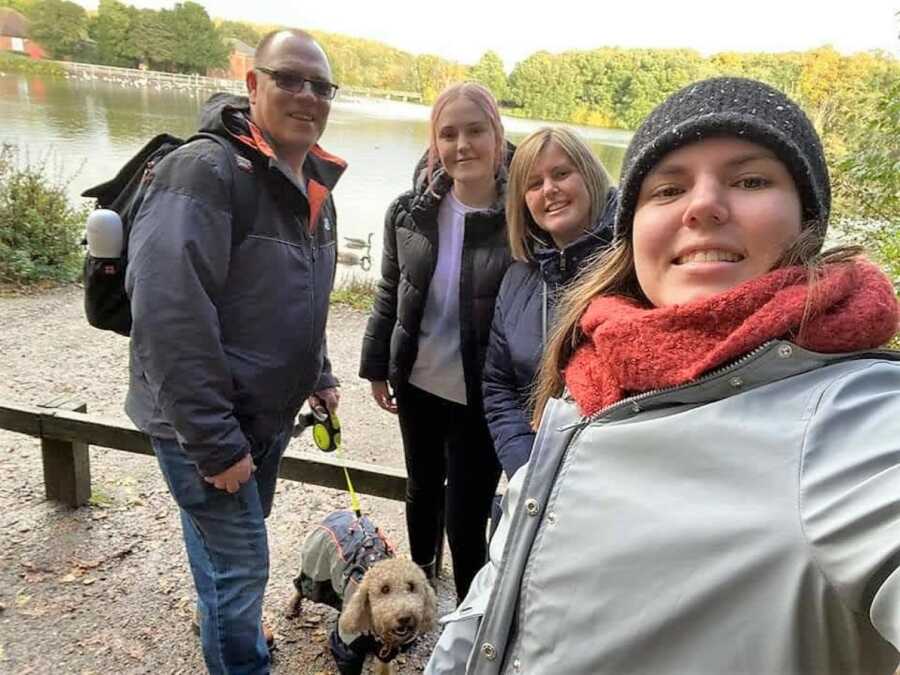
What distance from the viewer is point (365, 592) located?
2.14 m

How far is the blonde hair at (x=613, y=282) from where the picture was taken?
871mm

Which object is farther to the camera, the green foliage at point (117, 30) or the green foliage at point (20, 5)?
the green foliage at point (20, 5)

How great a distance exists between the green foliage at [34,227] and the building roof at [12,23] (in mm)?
73776

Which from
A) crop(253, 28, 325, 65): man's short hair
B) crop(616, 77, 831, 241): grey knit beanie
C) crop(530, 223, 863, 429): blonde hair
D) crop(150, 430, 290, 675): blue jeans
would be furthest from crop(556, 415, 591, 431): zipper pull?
crop(253, 28, 325, 65): man's short hair

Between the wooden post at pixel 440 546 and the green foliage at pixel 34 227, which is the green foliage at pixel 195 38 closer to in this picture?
the green foliage at pixel 34 227

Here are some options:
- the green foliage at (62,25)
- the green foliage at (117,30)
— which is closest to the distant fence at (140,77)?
the green foliage at (117,30)

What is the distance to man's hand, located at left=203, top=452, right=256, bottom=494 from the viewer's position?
5.57 ft

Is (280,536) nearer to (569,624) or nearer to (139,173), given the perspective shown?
(139,173)

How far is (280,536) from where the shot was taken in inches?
131

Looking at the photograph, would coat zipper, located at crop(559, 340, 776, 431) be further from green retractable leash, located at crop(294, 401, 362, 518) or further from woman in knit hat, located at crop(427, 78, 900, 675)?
green retractable leash, located at crop(294, 401, 362, 518)

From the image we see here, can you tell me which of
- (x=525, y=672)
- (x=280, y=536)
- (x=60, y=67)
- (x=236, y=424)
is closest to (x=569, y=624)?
(x=525, y=672)

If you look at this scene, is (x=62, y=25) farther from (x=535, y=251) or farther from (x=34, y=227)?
(x=535, y=251)

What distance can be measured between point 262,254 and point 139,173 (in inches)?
18.7

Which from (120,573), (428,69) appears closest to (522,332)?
(120,573)
